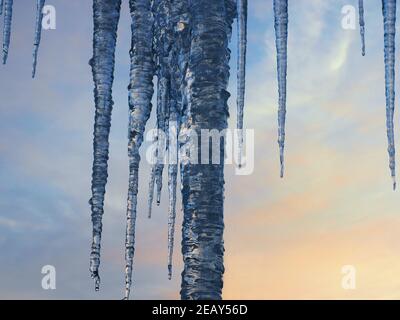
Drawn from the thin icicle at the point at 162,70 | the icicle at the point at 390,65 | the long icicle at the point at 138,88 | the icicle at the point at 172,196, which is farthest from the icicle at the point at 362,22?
the icicle at the point at 172,196

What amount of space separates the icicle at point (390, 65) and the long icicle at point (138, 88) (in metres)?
4.53

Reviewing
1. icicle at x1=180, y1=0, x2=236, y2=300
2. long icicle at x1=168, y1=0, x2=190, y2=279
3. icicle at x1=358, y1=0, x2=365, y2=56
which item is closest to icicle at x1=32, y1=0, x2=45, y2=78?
long icicle at x1=168, y1=0, x2=190, y2=279

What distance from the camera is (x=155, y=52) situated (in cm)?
1316

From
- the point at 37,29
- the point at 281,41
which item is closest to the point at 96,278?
the point at 281,41

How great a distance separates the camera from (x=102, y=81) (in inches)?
547

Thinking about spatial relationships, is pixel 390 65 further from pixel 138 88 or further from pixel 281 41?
pixel 138 88

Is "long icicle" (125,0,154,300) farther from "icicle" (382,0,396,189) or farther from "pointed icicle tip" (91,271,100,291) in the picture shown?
"icicle" (382,0,396,189)

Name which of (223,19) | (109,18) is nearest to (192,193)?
(223,19)
